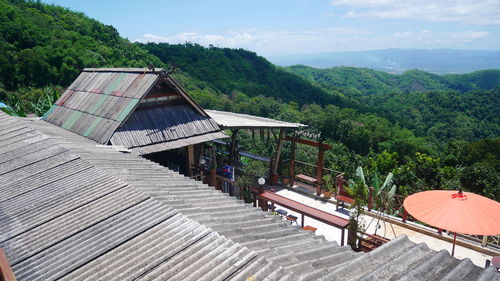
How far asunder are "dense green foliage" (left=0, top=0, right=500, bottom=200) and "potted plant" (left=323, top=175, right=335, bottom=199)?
1.93m

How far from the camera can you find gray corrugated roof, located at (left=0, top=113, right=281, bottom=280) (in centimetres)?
369

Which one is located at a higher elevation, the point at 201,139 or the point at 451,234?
the point at 201,139

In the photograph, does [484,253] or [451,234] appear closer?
[484,253]

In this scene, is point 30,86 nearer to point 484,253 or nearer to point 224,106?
point 224,106

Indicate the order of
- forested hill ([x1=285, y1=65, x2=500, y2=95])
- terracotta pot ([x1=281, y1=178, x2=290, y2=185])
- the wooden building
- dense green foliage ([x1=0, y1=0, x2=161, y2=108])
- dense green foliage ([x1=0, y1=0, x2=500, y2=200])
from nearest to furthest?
the wooden building, terracotta pot ([x1=281, y1=178, x2=290, y2=185]), dense green foliage ([x1=0, y1=0, x2=500, y2=200]), dense green foliage ([x1=0, y1=0, x2=161, y2=108]), forested hill ([x1=285, y1=65, x2=500, y2=95])

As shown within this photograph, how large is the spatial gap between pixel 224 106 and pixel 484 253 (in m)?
40.0

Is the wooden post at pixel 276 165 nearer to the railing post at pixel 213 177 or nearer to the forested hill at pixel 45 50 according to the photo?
the railing post at pixel 213 177

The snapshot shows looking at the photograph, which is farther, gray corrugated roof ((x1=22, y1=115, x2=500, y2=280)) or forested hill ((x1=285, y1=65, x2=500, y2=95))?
forested hill ((x1=285, y1=65, x2=500, y2=95))

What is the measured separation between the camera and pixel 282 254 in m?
4.00

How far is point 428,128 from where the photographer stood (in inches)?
2847

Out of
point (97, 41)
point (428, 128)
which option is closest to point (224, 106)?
point (97, 41)

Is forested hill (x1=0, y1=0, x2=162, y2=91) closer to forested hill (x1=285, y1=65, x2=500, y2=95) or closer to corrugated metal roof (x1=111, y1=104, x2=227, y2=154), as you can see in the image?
corrugated metal roof (x1=111, y1=104, x2=227, y2=154)

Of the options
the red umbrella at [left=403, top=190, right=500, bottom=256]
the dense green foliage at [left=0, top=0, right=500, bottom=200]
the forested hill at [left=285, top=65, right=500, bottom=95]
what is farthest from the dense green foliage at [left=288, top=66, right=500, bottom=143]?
the red umbrella at [left=403, top=190, right=500, bottom=256]

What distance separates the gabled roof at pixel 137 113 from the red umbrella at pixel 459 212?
23.6ft
